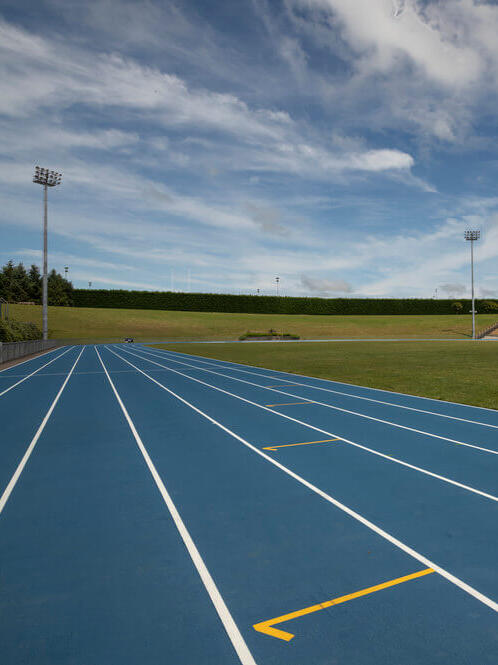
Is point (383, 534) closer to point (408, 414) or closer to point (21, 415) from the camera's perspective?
point (408, 414)

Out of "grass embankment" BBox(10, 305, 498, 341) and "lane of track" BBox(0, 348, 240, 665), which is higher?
"grass embankment" BBox(10, 305, 498, 341)

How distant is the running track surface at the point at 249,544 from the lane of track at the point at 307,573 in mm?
14

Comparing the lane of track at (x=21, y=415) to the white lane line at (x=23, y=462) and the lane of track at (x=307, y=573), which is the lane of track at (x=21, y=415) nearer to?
the white lane line at (x=23, y=462)

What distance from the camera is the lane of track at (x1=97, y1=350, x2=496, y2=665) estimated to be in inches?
108

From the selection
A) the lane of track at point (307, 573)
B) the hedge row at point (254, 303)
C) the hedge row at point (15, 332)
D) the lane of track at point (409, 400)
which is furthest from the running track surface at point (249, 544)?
the hedge row at point (254, 303)

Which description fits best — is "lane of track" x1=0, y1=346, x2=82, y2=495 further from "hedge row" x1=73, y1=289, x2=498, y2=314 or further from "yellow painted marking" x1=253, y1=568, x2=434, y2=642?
"hedge row" x1=73, y1=289, x2=498, y2=314

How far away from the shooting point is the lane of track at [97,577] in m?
2.78

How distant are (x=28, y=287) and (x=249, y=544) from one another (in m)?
97.2

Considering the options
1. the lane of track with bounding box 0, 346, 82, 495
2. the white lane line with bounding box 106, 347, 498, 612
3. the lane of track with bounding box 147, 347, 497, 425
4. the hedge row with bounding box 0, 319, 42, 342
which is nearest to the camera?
the white lane line with bounding box 106, 347, 498, 612

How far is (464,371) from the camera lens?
1812 cm

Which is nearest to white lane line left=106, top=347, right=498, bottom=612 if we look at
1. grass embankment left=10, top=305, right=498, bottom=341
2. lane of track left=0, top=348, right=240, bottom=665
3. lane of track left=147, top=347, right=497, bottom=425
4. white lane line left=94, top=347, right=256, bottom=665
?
white lane line left=94, top=347, right=256, bottom=665

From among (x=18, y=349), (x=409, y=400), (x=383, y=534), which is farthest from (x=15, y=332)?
(x=383, y=534)

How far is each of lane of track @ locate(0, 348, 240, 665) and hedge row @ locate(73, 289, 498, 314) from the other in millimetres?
82026

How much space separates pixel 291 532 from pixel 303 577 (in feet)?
2.45
